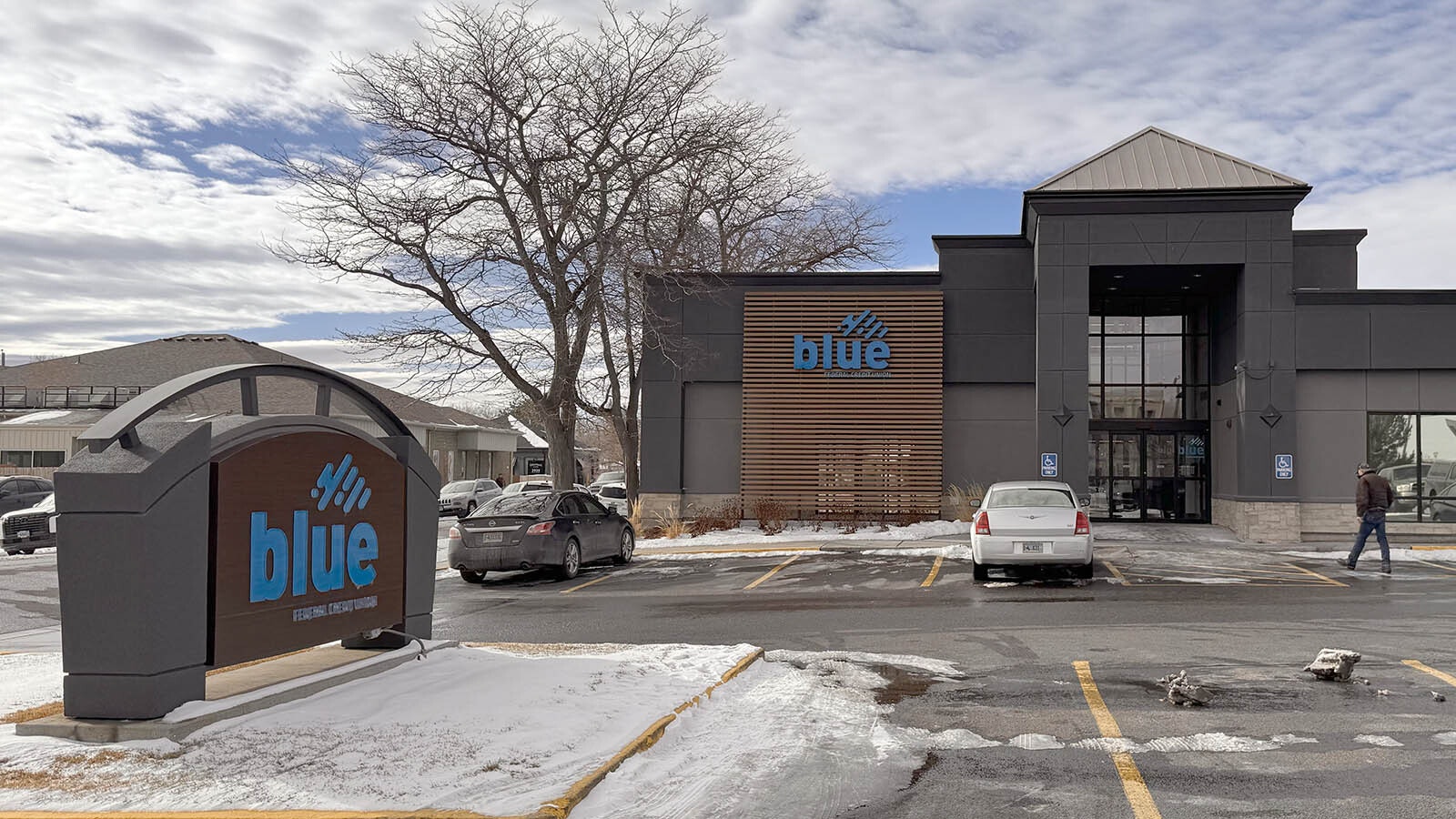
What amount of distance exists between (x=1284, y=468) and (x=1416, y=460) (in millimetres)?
3393

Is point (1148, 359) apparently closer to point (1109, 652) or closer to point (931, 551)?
point (931, 551)

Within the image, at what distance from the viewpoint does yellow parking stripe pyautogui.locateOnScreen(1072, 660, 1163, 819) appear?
566 cm

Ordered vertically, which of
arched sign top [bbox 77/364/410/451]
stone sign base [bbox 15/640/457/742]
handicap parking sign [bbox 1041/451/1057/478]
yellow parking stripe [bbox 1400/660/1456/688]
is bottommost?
yellow parking stripe [bbox 1400/660/1456/688]

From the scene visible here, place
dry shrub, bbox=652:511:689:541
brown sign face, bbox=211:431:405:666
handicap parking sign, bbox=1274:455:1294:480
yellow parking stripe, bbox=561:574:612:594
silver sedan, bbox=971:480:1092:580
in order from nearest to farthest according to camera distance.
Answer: brown sign face, bbox=211:431:405:666, silver sedan, bbox=971:480:1092:580, yellow parking stripe, bbox=561:574:612:594, handicap parking sign, bbox=1274:455:1294:480, dry shrub, bbox=652:511:689:541

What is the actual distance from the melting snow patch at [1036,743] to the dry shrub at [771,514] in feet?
62.7

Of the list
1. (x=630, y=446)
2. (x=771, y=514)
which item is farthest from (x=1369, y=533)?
(x=630, y=446)

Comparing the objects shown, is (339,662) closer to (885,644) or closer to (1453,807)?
(885,644)

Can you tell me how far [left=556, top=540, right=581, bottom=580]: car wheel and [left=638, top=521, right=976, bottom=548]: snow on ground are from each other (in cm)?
566

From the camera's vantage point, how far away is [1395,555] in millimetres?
21047

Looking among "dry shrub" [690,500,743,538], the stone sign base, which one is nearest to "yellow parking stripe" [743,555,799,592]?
"dry shrub" [690,500,743,538]

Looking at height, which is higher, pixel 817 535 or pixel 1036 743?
pixel 1036 743

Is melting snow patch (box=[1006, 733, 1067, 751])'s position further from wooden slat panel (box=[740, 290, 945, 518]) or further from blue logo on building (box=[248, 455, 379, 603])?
wooden slat panel (box=[740, 290, 945, 518])

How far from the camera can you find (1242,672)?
9289 mm

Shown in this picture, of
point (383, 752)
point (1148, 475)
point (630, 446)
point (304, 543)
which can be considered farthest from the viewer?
point (630, 446)
